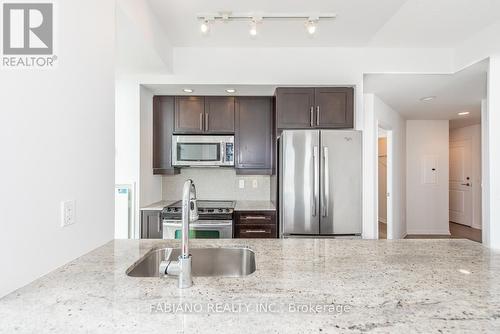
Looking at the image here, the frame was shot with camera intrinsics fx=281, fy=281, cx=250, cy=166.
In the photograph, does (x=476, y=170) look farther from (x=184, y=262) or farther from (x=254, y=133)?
(x=184, y=262)

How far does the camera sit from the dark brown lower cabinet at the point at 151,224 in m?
3.06

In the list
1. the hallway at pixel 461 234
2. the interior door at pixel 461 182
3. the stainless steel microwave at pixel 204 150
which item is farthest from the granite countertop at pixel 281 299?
the interior door at pixel 461 182

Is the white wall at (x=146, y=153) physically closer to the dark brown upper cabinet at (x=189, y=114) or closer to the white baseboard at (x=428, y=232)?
the dark brown upper cabinet at (x=189, y=114)

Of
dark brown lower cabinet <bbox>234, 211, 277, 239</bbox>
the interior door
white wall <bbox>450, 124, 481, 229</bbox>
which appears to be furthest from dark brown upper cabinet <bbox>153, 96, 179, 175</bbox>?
the interior door

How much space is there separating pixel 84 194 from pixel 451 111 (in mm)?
5584

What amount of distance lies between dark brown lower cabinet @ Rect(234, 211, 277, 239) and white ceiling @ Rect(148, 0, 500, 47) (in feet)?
5.92

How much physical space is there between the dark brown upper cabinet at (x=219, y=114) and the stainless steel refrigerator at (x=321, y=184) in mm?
872

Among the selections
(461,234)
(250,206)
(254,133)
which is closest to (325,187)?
(250,206)

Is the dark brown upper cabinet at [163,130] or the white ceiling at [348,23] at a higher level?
the white ceiling at [348,23]

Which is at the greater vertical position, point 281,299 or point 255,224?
point 281,299

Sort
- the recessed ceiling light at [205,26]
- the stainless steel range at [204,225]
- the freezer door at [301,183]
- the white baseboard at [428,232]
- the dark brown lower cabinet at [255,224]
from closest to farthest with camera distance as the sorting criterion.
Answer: the recessed ceiling light at [205,26], the freezer door at [301,183], the stainless steel range at [204,225], the dark brown lower cabinet at [255,224], the white baseboard at [428,232]

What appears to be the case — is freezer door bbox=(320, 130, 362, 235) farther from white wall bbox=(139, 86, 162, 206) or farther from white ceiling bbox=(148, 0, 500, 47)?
white wall bbox=(139, 86, 162, 206)

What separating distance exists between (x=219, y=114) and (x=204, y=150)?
1.54ft

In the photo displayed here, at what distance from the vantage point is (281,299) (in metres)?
0.88
